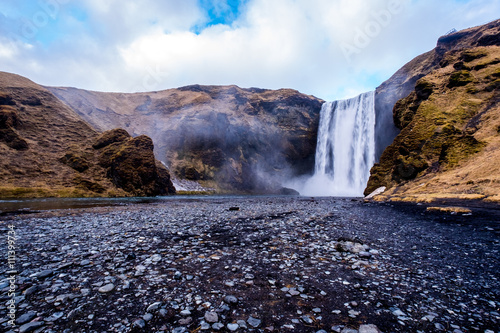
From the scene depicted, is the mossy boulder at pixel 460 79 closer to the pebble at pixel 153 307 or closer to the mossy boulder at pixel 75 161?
the pebble at pixel 153 307

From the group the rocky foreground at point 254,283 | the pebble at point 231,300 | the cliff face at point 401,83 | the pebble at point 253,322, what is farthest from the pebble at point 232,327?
the cliff face at point 401,83

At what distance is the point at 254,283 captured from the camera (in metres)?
5.35

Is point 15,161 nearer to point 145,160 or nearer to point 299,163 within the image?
point 145,160

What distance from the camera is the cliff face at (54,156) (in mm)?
41281

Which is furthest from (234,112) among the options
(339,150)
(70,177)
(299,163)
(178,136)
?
(70,177)

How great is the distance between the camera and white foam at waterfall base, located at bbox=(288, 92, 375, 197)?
62.9 metres

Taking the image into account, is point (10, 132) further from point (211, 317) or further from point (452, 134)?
point (452, 134)

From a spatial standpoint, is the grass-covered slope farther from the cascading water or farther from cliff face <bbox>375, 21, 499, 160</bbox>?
the cascading water

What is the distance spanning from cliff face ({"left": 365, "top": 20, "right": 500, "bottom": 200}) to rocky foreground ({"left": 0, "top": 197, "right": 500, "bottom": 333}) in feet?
51.8

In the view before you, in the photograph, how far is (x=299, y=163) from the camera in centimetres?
9275

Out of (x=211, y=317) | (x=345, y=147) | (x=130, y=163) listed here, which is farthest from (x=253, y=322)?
(x=345, y=147)

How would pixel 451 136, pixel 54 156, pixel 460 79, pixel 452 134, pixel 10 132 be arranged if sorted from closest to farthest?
pixel 451 136, pixel 452 134, pixel 460 79, pixel 10 132, pixel 54 156

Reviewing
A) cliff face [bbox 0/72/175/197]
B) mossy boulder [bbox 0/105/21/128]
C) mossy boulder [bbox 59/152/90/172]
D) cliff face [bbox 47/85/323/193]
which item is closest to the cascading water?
cliff face [bbox 47/85/323/193]

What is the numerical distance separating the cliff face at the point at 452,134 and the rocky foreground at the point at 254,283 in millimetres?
15778
